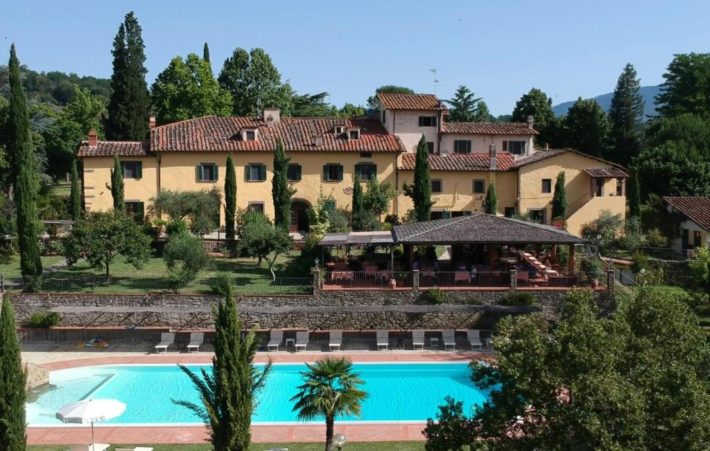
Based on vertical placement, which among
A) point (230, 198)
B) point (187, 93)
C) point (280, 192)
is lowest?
point (230, 198)

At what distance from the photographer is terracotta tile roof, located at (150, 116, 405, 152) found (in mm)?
45281

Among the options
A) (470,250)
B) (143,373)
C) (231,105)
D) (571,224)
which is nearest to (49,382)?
(143,373)

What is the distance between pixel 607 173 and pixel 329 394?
3307cm

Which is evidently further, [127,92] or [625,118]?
[625,118]

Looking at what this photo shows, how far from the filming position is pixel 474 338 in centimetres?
2959

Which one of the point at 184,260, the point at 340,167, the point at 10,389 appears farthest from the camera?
the point at 340,167

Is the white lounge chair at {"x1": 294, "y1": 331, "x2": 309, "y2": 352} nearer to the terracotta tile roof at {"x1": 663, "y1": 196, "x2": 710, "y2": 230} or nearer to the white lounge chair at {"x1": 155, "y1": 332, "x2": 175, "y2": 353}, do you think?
the white lounge chair at {"x1": 155, "y1": 332, "x2": 175, "y2": 353}

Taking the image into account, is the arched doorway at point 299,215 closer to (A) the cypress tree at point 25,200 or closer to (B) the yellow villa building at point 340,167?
(B) the yellow villa building at point 340,167

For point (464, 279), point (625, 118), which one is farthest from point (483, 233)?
point (625, 118)

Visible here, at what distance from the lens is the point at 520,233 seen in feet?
103

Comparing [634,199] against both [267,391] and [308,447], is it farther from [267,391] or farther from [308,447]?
[308,447]

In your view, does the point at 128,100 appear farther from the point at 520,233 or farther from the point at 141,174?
the point at 520,233

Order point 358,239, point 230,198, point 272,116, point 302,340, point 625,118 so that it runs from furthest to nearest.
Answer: point 625,118
point 272,116
point 230,198
point 358,239
point 302,340

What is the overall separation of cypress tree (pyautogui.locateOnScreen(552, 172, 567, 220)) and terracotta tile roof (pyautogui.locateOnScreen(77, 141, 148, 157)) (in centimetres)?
2633
